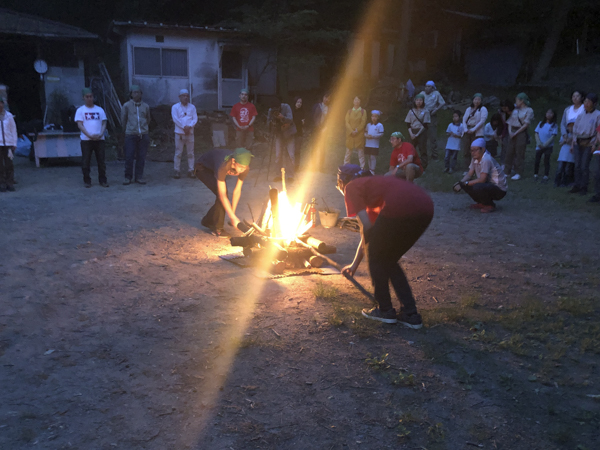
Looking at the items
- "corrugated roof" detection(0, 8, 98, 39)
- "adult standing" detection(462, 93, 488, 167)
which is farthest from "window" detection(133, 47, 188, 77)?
"adult standing" detection(462, 93, 488, 167)

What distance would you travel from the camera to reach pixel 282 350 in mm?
4094

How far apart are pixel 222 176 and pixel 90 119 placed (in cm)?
496

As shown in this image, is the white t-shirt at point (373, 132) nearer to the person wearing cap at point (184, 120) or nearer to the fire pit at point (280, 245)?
the person wearing cap at point (184, 120)

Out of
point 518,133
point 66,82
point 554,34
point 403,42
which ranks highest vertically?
point 554,34

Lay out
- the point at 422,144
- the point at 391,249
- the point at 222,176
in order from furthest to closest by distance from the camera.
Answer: the point at 422,144
the point at 222,176
the point at 391,249

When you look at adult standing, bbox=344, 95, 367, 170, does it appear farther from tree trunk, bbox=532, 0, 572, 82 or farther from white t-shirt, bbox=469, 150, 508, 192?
tree trunk, bbox=532, 0, 572, 82

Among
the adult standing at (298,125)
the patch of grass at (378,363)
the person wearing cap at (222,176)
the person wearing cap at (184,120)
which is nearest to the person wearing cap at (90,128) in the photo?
the person wearing cap at (184,120)

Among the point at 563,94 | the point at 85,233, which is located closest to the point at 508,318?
the point at 85,233

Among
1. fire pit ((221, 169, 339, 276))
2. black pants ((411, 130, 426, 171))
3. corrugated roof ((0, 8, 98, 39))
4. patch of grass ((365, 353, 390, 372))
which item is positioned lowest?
patch of grass ((365, 353, 390, 372))

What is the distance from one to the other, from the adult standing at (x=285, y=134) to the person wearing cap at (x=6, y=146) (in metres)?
5.48

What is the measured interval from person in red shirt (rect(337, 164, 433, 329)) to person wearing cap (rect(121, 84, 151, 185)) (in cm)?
783

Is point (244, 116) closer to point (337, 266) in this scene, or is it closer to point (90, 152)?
point (90, 152)

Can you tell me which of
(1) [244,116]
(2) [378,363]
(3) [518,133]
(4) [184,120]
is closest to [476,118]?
(3) [518,133]

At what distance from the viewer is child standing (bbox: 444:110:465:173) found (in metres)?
12.3
